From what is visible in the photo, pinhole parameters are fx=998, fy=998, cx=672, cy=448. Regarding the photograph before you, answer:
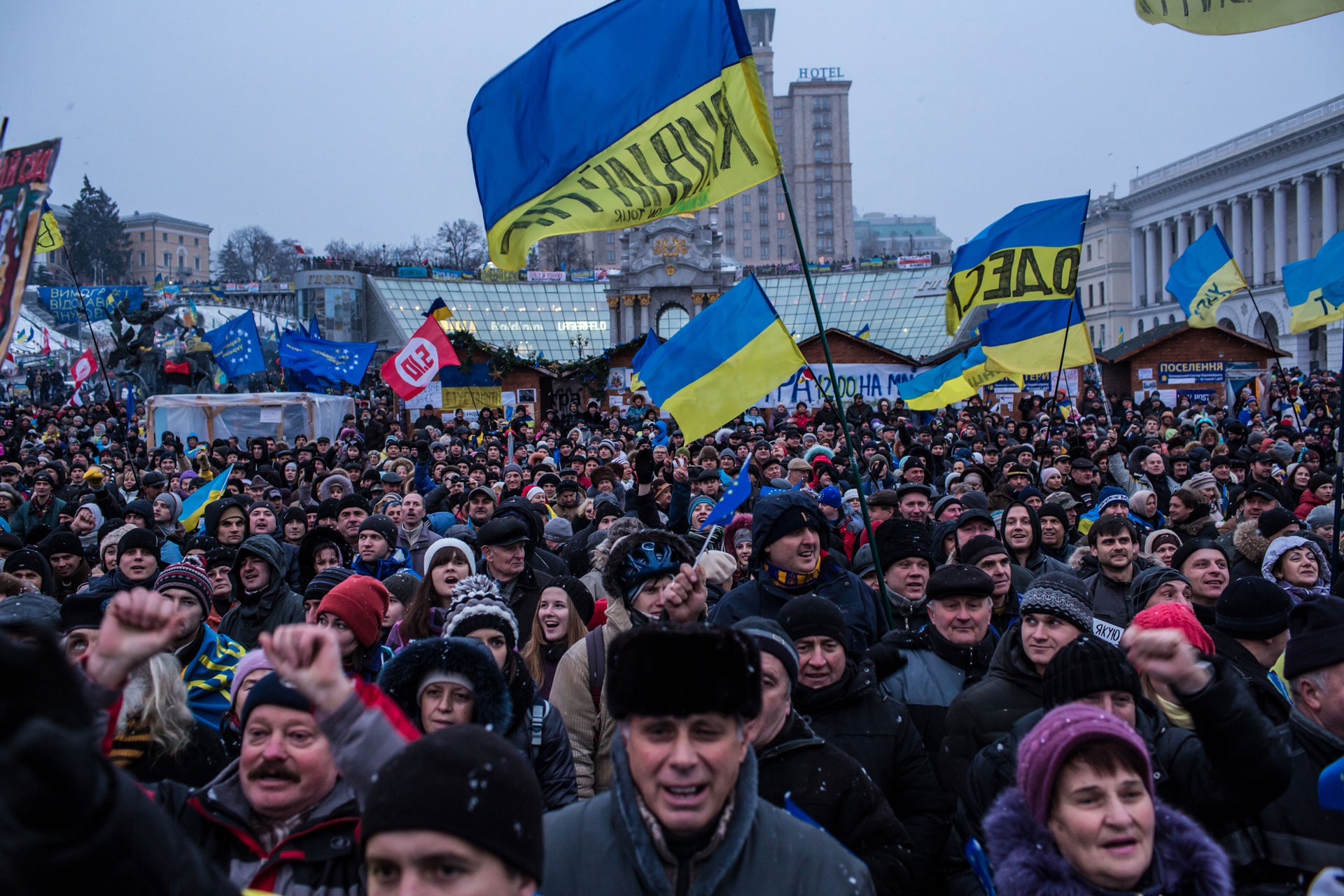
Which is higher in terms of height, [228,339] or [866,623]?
[228,339]

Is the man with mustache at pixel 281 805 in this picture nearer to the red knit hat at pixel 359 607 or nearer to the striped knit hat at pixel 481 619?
the striped knit hat at pixel 481 619

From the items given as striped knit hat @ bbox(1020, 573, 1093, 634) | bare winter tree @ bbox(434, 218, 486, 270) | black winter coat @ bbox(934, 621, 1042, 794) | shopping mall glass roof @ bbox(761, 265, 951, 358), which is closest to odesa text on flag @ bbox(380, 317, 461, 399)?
striped knit hat @ bbox(1020, 573, 1093, 634)

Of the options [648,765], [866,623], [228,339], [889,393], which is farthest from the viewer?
[889,393]

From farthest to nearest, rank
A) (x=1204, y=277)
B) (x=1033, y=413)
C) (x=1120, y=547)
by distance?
(x=1033, y=413) → (x=1204, y=277) → (x=1120, y=547)

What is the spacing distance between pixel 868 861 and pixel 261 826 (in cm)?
168

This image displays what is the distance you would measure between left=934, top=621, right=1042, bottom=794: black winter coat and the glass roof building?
51.1 m

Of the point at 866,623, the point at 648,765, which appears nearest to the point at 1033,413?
the point at 866,623

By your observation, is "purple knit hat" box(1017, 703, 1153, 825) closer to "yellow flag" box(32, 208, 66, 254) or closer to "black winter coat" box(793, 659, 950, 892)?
"black winter coat" box(793, 659, 950, 892)

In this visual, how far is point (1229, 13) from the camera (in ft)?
17.0

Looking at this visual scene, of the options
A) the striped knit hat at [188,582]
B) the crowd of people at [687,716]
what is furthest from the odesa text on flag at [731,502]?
the striped knit hat at [188,582]

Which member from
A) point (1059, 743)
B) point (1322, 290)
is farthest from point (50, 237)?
point (1322, 290)

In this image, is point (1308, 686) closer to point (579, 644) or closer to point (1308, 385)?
point (579, 644)

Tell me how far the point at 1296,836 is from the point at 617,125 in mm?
4482

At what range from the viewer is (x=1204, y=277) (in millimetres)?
12703
